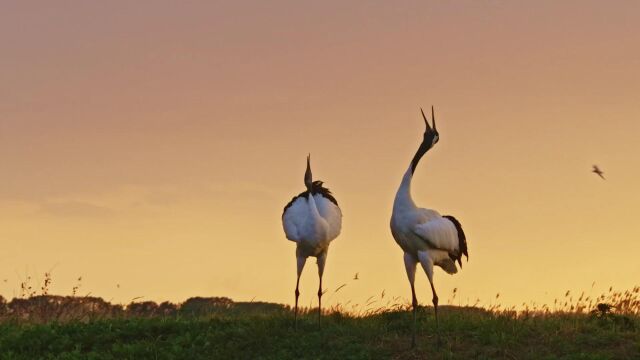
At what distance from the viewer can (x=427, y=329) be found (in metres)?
17.3

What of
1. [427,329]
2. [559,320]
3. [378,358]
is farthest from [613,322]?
[378,358]

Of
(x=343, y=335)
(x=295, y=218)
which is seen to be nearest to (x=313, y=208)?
(x=295, y=218)

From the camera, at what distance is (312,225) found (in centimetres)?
1906

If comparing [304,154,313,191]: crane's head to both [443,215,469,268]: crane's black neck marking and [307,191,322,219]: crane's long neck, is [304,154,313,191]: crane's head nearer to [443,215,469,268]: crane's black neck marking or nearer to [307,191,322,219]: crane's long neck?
[307,191,322,219]: crane's long neck

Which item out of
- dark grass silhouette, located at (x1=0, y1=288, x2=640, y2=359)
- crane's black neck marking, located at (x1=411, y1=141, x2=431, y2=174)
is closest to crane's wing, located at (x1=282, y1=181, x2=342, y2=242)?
dark grass silhouette, located at (x1=0, y1=288, x2=640, y2=359)

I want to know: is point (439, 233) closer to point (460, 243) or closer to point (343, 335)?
point (460, 243)

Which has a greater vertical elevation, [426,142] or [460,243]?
[426,142]

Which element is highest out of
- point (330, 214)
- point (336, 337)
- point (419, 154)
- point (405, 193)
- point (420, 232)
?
point (419, 154)

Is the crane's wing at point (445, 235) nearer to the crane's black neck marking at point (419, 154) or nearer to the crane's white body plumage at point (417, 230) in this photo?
the crane's white body plumage at point (417, 230)

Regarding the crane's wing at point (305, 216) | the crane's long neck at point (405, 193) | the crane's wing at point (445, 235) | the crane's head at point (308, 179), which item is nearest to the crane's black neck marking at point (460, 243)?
the crane's wing at point (445, 235)

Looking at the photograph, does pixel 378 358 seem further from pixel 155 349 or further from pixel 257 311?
pixel 257 311

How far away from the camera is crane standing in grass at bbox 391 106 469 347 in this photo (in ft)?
52.8

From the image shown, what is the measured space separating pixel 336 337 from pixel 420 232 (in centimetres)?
258

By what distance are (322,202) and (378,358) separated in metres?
4.95
